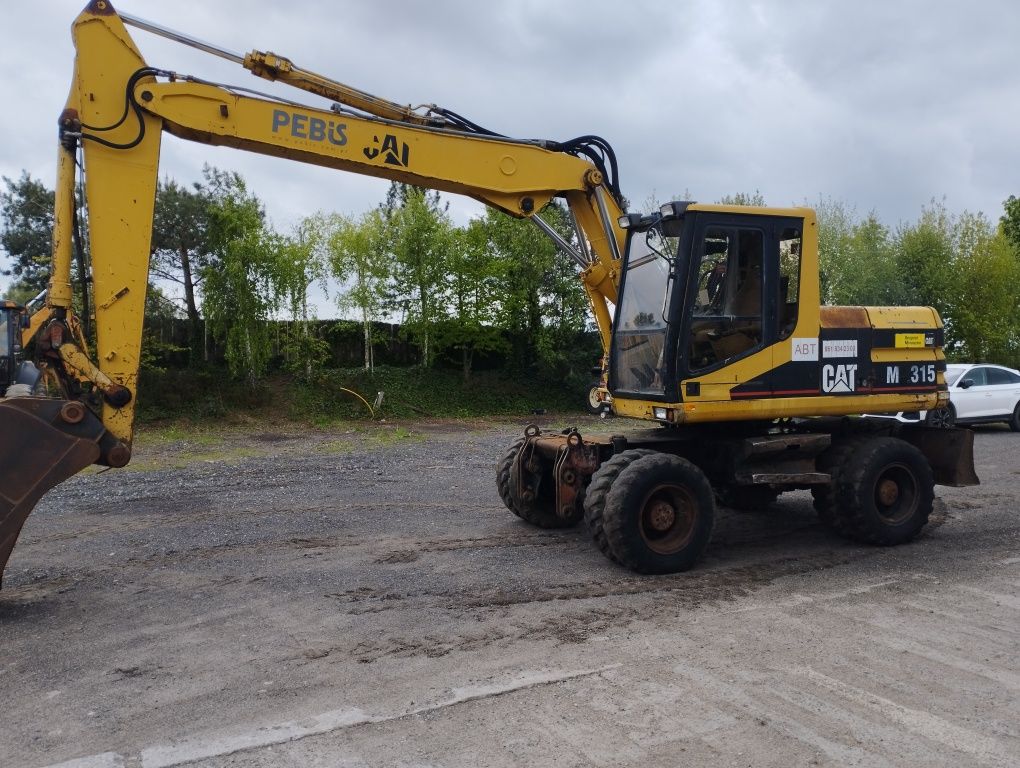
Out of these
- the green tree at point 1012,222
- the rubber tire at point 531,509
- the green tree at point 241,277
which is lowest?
the rubber tire at point 531,509

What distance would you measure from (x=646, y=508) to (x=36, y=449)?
4495mm

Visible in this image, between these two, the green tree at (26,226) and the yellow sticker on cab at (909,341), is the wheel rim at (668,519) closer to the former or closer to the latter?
the yellow sticker on cab at (909,341)

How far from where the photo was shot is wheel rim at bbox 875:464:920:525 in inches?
299

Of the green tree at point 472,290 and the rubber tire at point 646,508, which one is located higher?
the green tree at point 472,290

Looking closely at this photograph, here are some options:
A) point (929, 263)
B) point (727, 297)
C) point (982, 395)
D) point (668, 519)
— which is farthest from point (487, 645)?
point (929, 263)

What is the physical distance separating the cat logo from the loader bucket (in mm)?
5851

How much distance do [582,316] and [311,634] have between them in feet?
71.6

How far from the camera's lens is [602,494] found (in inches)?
260

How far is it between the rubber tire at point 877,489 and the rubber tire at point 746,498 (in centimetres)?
96

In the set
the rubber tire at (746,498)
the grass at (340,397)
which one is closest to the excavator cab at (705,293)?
the rubber tire at (746,498)

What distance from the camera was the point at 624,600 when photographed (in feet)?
19.4

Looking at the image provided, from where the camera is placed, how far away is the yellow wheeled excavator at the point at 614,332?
5.86 meters

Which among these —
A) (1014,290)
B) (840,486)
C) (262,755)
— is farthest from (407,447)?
(1014,290)

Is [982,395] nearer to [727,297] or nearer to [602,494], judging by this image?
[727,297]
